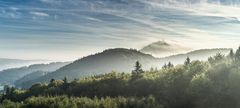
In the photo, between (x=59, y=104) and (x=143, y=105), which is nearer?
(x=143, y=105)

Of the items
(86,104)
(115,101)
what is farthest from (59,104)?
(115,101)

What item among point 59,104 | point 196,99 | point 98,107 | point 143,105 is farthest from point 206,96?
point 59,104

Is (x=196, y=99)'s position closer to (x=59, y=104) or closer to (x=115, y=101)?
(x=115, y=101)

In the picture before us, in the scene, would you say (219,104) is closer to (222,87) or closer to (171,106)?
(222,87)

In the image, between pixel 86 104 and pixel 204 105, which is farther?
pixel 86 104

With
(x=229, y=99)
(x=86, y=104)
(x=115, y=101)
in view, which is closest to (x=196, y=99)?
(x=229, y=99)

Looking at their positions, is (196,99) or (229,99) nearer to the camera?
(229,99)

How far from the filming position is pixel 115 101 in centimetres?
19725

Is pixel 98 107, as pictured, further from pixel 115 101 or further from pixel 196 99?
pixel 196 99

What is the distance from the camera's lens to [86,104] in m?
194

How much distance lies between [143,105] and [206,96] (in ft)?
101

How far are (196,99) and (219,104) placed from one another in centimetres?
1548

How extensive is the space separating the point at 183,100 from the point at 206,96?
15.1 m

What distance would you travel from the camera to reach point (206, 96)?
616 ft
